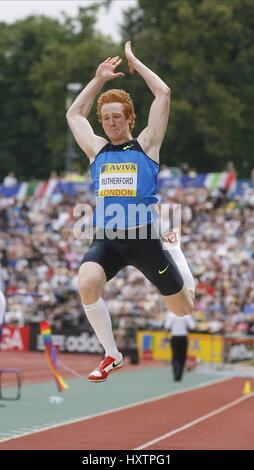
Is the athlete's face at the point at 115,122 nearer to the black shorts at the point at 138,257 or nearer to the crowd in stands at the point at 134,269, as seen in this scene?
the black shorts at the point at 138,257

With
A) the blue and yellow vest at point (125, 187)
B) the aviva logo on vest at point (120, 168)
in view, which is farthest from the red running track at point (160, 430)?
the aviva logo on vest at point (120, 168)

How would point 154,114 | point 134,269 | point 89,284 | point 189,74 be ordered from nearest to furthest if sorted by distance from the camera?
point 89,284 < point 154,114 < point 134,269 < point 189,74

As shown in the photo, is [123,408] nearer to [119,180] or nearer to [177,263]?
[177,263]

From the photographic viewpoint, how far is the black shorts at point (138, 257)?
757 cm

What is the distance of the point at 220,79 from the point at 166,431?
3871cm

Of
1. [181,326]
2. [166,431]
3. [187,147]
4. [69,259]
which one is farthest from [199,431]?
[187,147]

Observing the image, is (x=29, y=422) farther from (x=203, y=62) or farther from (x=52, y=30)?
(x=52, y=30)

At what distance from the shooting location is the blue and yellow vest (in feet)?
24.7

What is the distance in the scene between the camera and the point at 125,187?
298 inches

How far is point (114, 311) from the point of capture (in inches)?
1066

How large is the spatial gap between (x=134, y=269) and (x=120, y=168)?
21148mm

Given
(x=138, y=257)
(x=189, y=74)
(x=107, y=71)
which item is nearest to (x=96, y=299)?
(x=138, y=257)

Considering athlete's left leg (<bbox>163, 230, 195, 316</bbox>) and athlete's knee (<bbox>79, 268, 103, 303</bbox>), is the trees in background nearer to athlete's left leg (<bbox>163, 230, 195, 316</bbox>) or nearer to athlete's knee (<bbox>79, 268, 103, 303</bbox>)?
athlete's left leg (<bbox>163, 230, 195, 316</bbox>)

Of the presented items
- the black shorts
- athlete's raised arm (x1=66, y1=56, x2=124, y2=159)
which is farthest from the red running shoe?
athlete's raised arm (x1=66, y1=56, x2=124, y2=159)
